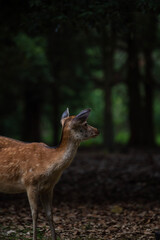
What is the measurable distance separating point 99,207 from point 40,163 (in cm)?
357

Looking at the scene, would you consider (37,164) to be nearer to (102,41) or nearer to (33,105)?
(102,41)

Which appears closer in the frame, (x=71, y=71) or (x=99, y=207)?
(x=99, y=207)

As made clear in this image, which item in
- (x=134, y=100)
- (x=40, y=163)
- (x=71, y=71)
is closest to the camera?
(x=40, y=163)

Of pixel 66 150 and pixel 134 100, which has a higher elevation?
pixel 134 100

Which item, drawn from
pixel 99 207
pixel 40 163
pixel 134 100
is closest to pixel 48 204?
pixel 40 163

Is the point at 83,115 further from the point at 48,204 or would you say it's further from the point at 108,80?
the point at 108,80

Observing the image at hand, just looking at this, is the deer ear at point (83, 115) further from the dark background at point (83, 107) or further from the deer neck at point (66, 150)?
the dark background at point (83, 107)

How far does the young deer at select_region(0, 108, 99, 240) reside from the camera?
15.5 ft

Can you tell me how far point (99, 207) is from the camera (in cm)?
796

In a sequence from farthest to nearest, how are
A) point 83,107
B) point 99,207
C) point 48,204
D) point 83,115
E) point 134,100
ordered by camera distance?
point 134,100
point 99,207
point 83,107
point 48,204
point 83,115

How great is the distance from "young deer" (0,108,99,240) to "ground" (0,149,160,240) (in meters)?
1.21

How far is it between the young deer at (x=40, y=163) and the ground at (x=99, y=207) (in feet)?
3.98

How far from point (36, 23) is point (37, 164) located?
3.43m

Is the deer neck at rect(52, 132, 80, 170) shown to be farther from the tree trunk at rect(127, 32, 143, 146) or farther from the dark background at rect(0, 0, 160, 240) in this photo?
the tree trunk at rect(127, 32, 143, 146)
